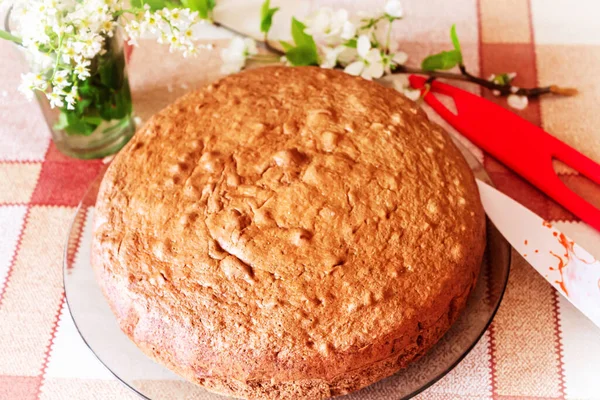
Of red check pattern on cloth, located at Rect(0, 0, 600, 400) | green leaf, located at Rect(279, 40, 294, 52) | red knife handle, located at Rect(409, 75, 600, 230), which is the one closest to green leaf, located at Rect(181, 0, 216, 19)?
red check pattern on cloth, located at Rect(0, 0, 600, 400)

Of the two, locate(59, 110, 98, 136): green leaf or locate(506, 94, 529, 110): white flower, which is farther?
locate(506, 94, 529, 110): white flower

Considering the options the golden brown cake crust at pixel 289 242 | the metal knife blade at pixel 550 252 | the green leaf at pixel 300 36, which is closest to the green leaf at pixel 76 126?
the golden brown cake crust at pixel 289 242

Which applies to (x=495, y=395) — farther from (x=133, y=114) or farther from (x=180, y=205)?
(x=133, y=114)

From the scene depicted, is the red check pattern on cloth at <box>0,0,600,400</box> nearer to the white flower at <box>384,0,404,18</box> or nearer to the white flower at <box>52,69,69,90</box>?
the white flower at <box>384,0,404,18</box>

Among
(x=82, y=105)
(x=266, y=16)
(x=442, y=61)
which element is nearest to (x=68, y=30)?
(x=82, y=105)

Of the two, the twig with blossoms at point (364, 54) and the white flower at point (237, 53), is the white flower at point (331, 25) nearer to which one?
the twig with blossoms at point (364, 54)

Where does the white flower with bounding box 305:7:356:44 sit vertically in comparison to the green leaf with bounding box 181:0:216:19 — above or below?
below

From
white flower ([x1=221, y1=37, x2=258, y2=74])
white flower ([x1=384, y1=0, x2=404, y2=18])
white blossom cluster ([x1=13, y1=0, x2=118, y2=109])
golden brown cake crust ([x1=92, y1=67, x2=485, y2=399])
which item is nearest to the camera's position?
golden brown cake crust ([x1=92, y1=67, x2=485, y2=399])

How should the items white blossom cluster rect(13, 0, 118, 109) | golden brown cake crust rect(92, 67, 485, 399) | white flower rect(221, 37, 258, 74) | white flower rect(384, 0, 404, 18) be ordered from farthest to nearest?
white flower rect(221, 37, 258, 74) < white flower rect(384, 0, 404, 18) < white blossom cluster rect(13, 0, 118, 109) < golden brown cake crust rect(92, 67, 485, 399)
